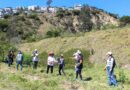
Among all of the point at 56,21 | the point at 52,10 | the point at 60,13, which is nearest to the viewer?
the point at 56,21

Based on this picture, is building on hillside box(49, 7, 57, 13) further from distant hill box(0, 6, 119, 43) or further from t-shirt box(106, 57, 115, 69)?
t-shirt box(106, 57, 115, 69)

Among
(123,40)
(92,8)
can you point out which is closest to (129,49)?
(123,40)

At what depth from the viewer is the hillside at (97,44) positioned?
45.2 metres

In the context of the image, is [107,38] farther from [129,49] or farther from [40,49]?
[40,49]

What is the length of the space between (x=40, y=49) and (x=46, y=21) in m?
56.2

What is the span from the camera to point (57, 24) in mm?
109438

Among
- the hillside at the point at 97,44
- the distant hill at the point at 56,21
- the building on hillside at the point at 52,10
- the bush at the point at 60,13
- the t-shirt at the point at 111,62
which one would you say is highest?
the building on hillside at the point at 52,10

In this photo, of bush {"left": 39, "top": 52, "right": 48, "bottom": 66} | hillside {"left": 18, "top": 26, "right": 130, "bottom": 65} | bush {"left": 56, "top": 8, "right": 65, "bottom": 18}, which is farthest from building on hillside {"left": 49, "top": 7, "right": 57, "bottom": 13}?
bush {"left": 39, "top": 52, "right": 48, "bottom": 66}

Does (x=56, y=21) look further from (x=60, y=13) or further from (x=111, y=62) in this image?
(x=111, y=62)

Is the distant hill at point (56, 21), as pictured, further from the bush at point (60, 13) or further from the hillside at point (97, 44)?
the hillside at point (97, 44)

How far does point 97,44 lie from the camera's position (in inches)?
1938

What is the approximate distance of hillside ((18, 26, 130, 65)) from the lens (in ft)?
148

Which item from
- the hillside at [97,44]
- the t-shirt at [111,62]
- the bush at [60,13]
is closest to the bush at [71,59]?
the hillside at [97,44]

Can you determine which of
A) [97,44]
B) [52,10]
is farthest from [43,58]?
[52,10]
